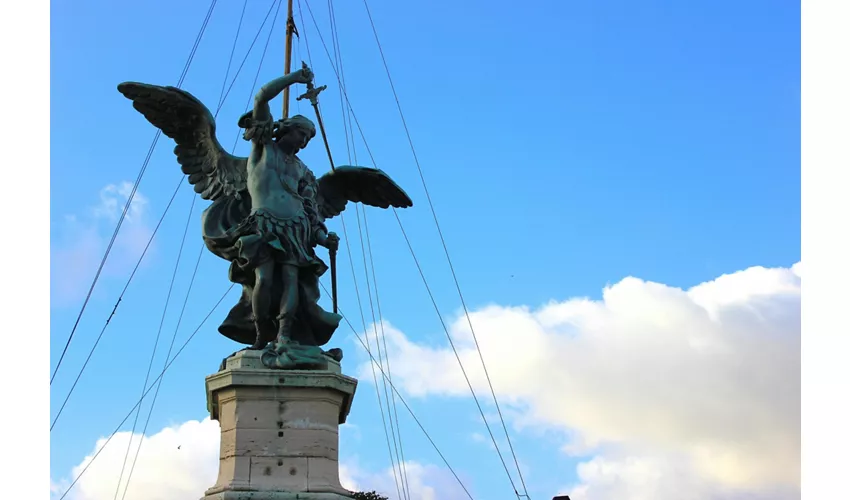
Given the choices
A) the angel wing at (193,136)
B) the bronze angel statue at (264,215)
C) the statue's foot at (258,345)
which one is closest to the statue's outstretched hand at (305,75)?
the bronze angel statue at (264,215)

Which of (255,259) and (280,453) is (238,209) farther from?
(280,453)

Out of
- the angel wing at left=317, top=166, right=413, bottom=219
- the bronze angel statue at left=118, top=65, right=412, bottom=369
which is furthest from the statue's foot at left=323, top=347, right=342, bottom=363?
the angel wing at left=317, top=166, right=413, bottom=219

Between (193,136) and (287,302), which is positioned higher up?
(193,136)

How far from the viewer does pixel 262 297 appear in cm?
1455

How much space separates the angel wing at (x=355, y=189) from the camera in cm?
1641

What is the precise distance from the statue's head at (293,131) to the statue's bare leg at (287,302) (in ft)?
5.86

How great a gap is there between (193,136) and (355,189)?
2.47m

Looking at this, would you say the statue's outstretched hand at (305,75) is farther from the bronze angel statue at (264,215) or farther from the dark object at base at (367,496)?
the dark object at base at (367,496)

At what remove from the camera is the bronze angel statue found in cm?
1459

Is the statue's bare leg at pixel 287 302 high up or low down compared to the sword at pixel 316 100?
down

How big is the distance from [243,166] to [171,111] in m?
1.27

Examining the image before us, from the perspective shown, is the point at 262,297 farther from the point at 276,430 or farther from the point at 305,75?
the point at 305,75

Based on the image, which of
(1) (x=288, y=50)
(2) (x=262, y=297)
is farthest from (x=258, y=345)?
(1) (x=288, y=50)
